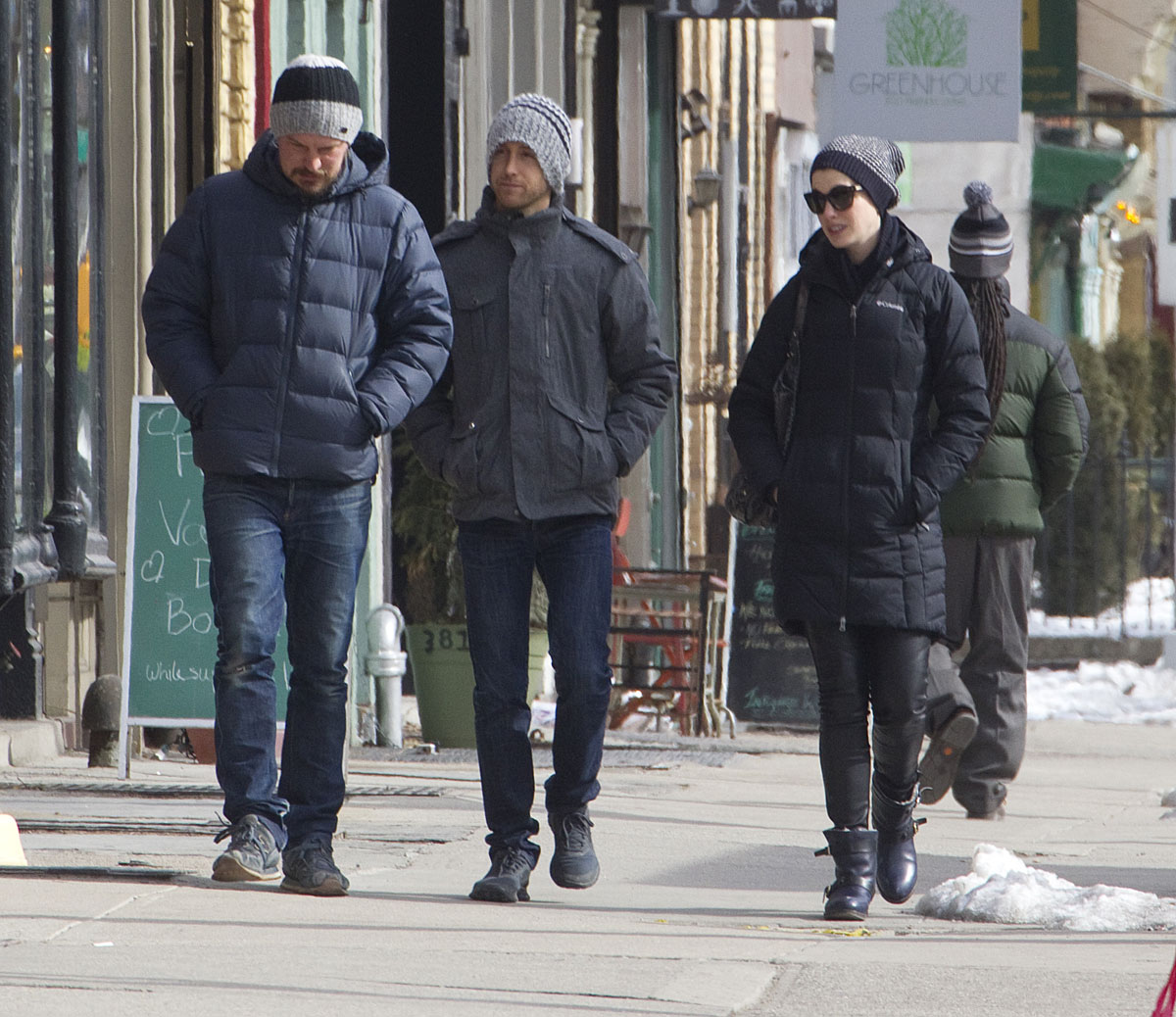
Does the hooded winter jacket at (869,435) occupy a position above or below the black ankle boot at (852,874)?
above

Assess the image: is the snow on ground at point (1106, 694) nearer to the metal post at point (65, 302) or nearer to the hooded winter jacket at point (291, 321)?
the metal post at point (65, 302)

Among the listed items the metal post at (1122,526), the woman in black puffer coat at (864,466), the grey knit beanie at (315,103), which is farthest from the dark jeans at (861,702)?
the metal post at (1122,526)

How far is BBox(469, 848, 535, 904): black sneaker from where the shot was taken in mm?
6113

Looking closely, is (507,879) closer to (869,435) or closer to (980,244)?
(869,435)

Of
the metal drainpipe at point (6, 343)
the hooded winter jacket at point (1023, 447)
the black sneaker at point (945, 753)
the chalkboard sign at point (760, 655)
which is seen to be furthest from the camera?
the chalkboard sign at point (760, 655)

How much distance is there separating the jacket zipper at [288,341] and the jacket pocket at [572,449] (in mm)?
635

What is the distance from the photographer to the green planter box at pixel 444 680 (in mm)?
11594

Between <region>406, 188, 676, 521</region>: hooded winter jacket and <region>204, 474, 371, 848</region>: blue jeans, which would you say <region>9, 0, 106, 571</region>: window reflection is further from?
<region>406, 188, 676, 521</region>: hooded winter jacket

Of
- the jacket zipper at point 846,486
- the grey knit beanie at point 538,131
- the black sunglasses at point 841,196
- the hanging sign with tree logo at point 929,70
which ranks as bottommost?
the jacket zipper at point 846,486

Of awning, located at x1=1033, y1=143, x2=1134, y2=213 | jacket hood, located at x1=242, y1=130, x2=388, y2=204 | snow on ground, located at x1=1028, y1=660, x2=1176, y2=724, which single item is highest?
awning, located at x1=1033, y1=143, x2=1134, y2=213

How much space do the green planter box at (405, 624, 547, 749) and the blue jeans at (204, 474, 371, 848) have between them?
209 inches

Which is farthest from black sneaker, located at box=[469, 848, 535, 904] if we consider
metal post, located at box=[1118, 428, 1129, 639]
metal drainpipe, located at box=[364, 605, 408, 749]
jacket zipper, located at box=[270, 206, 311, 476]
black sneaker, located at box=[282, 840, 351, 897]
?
metal post, located at box=[1118, 428, 1129, 639]

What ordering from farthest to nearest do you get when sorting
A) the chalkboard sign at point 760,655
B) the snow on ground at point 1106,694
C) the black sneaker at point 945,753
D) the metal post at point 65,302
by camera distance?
the snow on ground at point 1106,694 → the chalkboard sign at point 760,655 → the black sneaker at point 945,753 → the metal post at point 65,302

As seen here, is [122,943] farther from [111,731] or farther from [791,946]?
[111,731]
